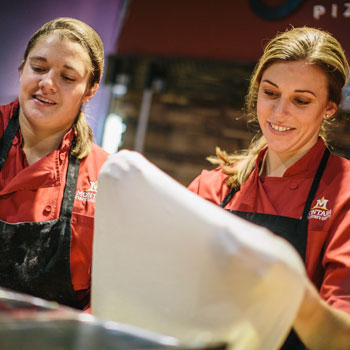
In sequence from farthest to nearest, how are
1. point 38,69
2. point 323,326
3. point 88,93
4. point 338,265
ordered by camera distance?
point 88,93, point 38,69, point 338,265, point 323,326

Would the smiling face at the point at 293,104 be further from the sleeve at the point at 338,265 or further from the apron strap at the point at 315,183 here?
the sleeve at the point at 338,265

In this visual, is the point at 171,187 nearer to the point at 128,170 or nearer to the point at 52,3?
the point at 128,170

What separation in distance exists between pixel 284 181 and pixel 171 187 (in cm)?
63

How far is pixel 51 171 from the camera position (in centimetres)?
154

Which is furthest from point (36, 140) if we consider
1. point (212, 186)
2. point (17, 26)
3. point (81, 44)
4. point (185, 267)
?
point (185, 267)

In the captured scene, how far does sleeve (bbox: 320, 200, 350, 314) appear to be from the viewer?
1158 millimetres

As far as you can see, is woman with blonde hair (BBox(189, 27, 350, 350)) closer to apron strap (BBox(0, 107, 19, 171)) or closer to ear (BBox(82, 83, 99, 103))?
ear (BBox(82, 83, 99, 103))

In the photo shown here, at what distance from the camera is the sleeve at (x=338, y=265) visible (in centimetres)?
116

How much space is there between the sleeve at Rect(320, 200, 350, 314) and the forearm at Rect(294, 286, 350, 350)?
7 centimetres

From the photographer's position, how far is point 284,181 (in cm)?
145

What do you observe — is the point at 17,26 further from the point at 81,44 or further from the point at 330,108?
the point at 330,108

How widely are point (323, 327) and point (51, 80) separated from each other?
41.0 inches

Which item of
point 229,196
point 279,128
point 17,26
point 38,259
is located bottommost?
point 38,259

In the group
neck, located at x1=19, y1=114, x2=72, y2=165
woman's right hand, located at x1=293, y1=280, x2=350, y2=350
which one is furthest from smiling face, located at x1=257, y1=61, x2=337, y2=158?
neck, located at x1=19, y1=114, x2=72, y2=165
